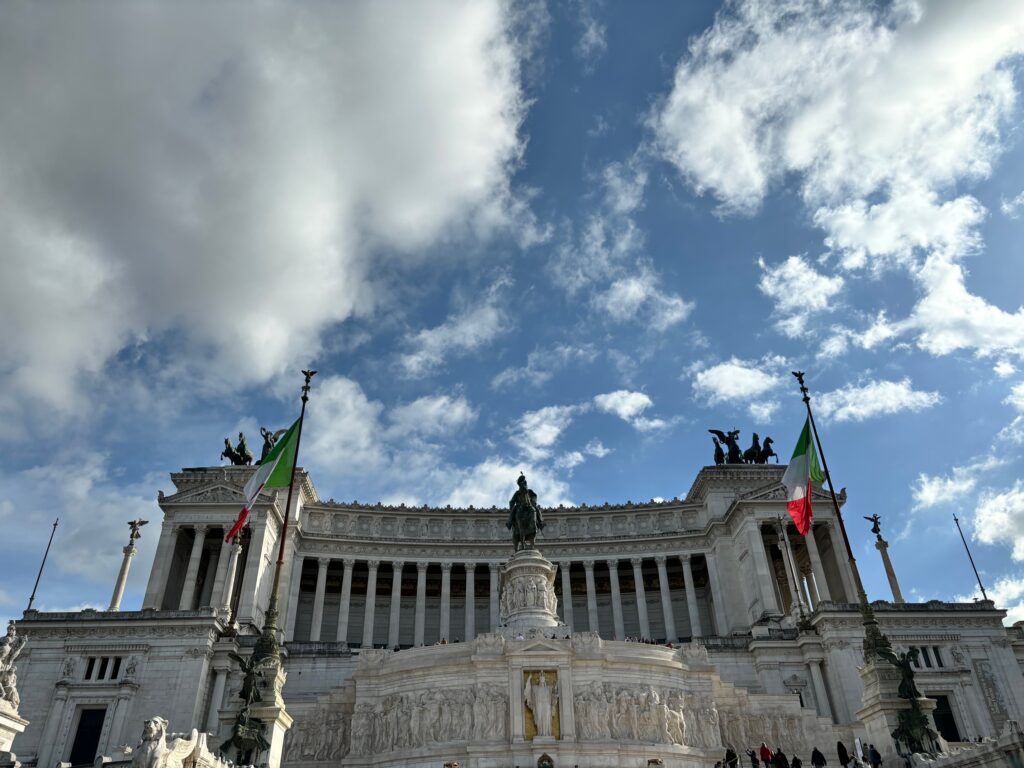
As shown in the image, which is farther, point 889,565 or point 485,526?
point 485,526

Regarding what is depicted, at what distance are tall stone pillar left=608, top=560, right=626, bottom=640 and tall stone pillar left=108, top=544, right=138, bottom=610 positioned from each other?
38.9 metres

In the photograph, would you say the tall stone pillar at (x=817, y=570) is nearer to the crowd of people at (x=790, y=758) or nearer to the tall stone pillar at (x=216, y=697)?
the crowd of people at (x=790, y=758)

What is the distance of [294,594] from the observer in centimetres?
6581

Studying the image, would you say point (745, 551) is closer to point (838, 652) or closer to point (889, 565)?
point (889, 565)

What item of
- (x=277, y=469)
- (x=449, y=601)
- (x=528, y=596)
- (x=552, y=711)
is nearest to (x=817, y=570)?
(x=528, y=596)

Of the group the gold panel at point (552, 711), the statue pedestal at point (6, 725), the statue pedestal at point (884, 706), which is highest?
the gold panel at point (552, 711)

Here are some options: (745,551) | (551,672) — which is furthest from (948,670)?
(551,672)

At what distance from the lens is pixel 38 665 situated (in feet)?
148

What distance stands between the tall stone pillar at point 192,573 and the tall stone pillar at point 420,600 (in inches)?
742

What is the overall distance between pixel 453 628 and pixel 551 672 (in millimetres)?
41553

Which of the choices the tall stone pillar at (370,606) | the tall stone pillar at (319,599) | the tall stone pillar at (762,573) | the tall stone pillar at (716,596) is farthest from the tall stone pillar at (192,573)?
the tall stone pillar at (762,573)

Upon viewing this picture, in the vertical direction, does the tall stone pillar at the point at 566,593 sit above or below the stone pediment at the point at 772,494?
below

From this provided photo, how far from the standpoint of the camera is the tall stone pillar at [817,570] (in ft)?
201

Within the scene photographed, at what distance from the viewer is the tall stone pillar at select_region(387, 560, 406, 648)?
65.8 meters
